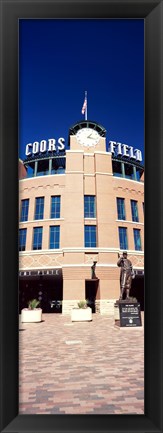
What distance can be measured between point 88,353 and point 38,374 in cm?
196

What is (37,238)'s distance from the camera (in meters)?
20.0

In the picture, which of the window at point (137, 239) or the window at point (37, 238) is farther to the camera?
the window at point (137, 239)

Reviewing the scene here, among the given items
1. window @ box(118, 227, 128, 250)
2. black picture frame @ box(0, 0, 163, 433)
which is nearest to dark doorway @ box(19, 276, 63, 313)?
window @ box(118, 227, 128, 250)

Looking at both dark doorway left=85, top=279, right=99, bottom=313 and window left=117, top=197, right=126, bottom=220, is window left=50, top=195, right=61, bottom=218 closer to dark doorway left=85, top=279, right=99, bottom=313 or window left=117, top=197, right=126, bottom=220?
window left=117, top=197, right=126, bottom=220

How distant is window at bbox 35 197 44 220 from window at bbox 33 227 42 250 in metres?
0.67

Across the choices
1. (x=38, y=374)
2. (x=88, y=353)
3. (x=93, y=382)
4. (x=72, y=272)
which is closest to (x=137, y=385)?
Result: (x=93, y=382)

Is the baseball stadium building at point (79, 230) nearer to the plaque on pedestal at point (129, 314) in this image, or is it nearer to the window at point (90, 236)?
the window at point (90, 236)

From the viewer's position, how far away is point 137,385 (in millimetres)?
4227

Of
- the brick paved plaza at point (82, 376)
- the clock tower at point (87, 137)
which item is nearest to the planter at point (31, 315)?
the brick paved plaza at point (82, 376)

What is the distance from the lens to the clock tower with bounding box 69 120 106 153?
69.4ft

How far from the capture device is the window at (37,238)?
19.9 metres

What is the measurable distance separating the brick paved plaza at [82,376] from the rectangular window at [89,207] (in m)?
11.4
